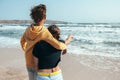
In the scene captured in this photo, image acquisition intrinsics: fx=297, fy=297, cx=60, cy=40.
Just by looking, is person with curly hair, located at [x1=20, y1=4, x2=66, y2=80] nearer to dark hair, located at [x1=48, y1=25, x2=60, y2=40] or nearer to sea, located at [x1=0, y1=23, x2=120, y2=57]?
dark hair, located at [x1=48, y1=25, x2=60, y2=40]

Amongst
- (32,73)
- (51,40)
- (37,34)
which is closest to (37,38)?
(37,34)

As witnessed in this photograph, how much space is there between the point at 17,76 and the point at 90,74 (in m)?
2.03

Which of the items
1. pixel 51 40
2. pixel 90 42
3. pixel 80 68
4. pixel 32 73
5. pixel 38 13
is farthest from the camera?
pixel 90 42

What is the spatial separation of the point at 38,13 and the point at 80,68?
5.81 m

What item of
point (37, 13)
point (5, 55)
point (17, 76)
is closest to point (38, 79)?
point (37, 13)

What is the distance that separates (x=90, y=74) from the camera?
27.2 ft

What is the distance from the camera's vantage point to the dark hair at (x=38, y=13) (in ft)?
11.4

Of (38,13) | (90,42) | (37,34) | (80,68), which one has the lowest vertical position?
(90,42)

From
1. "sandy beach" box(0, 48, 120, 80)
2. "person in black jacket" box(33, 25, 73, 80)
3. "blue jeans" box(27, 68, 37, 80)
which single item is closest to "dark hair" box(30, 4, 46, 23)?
"person in black jacket" box(33, 25, 73, 80)

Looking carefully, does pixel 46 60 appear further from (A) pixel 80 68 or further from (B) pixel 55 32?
(A) pixel 80 68

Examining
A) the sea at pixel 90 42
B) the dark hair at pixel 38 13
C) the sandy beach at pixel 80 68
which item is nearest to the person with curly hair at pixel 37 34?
the dark hair at pixel 38 13

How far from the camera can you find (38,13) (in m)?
3.47

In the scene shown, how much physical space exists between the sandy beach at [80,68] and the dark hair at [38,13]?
4.35 metres

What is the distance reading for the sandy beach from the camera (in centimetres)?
796
